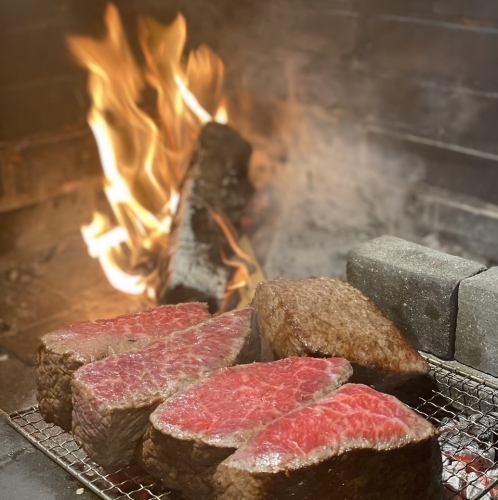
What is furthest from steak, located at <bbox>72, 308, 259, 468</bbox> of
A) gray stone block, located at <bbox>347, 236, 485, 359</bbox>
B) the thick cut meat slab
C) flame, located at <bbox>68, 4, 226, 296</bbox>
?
flame, located at <bbox>68, 4, 226, 296</bbox>

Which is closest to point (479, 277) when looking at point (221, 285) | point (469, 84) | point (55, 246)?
point (221, 285)

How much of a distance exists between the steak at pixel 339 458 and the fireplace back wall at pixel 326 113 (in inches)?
114

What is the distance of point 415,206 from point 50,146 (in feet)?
10.2

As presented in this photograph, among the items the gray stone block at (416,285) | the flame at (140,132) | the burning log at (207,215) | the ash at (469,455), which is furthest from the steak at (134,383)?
the flame at (140,132)

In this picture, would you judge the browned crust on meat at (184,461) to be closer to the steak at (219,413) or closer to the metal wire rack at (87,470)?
the steak at (219,413)

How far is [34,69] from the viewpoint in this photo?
21.6 ft

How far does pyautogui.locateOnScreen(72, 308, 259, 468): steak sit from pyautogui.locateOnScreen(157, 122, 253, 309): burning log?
1665 millimetres

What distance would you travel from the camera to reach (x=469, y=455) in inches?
134

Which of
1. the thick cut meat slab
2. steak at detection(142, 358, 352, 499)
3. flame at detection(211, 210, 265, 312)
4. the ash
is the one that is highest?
the thick cut meat slab

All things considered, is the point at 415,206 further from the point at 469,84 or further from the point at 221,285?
the point at 221,285

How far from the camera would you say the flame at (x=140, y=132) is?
19.7 feet

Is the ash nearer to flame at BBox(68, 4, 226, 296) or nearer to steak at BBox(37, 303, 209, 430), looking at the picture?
steak at BBox(37, 303, 209, 430)

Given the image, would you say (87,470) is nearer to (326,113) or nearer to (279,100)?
(326,113)

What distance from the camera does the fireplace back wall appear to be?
577 cm
